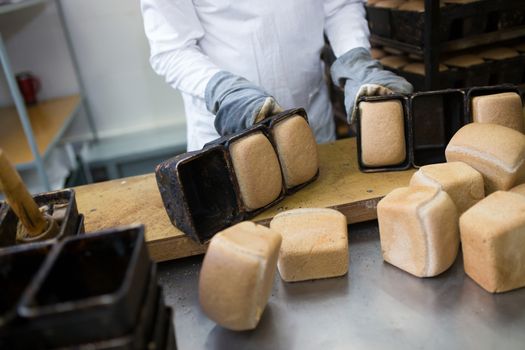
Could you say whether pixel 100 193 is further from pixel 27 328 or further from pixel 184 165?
pixel 27 328

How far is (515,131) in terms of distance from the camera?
107 centimetres

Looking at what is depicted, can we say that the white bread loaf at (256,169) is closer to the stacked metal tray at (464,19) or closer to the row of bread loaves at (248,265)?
the row of bread loaves at (248,265)

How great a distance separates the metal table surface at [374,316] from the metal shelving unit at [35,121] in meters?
1.66

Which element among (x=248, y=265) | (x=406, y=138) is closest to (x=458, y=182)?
(x=406, y=138)

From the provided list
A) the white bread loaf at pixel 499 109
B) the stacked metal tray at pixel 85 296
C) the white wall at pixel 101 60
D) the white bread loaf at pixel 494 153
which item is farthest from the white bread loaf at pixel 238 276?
the white wall at pixel 101 60

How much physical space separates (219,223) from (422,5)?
1.33 meters

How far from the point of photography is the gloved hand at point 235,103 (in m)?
1.19

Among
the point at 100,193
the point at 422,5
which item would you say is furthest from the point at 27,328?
the point at 422,5

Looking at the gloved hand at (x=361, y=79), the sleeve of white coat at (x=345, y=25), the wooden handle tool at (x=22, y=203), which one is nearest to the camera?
the wooden handle tool at (x=22, y=203)

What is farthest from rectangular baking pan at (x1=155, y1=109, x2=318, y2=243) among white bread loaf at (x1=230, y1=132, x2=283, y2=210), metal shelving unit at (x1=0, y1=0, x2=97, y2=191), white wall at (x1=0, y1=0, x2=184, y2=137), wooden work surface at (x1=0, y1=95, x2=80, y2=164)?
white wall at (x1=0, y1=0, x2=184, y2=137)

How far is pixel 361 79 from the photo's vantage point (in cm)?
135

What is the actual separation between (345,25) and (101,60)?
6.40 feet

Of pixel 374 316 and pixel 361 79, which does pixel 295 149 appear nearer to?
pixel 361 79

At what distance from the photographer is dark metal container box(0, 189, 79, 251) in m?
0.90
